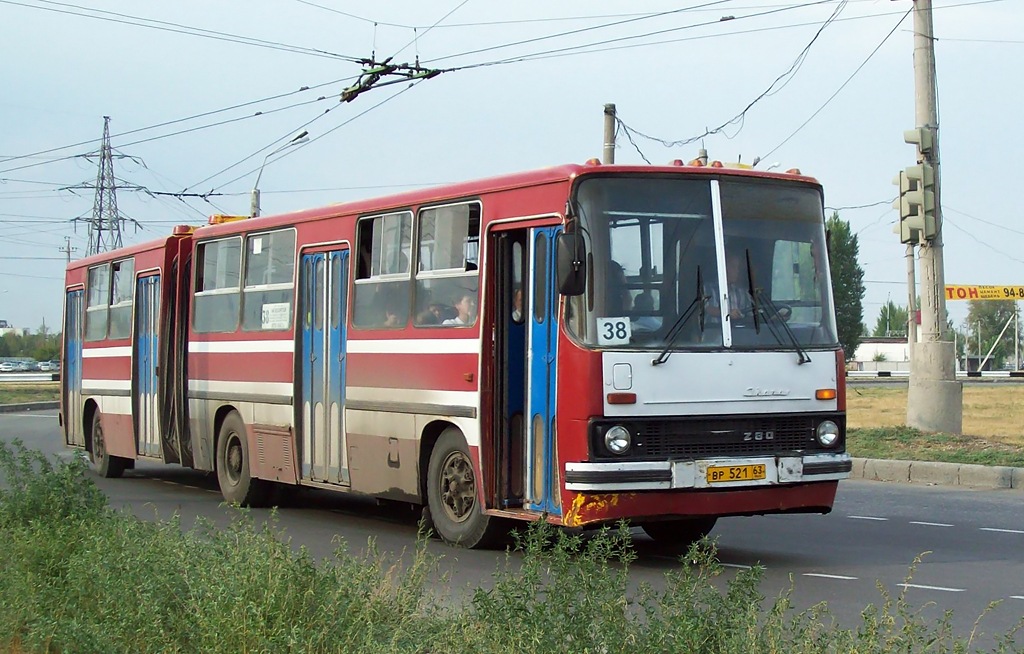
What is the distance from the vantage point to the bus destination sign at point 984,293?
10238cm

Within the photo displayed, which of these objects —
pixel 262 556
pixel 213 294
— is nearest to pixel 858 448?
pixel 213 294

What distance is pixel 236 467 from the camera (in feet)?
50.5

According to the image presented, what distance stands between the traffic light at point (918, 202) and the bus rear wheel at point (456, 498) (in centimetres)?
991

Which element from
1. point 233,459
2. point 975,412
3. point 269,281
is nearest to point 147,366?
point 233,459

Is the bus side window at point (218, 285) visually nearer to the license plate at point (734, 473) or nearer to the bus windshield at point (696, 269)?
the bus windshield at point (696, 269)

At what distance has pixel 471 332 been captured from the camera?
11.0 meters

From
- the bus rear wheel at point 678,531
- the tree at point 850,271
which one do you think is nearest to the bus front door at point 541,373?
the bus rear wheel at point 678,531

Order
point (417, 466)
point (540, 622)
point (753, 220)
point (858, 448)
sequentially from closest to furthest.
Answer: point (540, 622) → point (753, 220) → point (417, 466) → point (858, 448)

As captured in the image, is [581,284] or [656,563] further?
[656,563]

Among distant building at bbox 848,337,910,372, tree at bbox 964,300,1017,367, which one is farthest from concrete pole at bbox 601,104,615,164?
tree at bbox 964,300,1017,367

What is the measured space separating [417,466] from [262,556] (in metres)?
4.79

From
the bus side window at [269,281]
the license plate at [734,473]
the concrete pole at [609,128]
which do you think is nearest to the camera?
the license plate at [734,473]

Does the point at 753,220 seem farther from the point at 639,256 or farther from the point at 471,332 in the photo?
the point at 471,332

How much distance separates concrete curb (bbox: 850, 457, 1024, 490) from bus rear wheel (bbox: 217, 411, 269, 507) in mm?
7854
